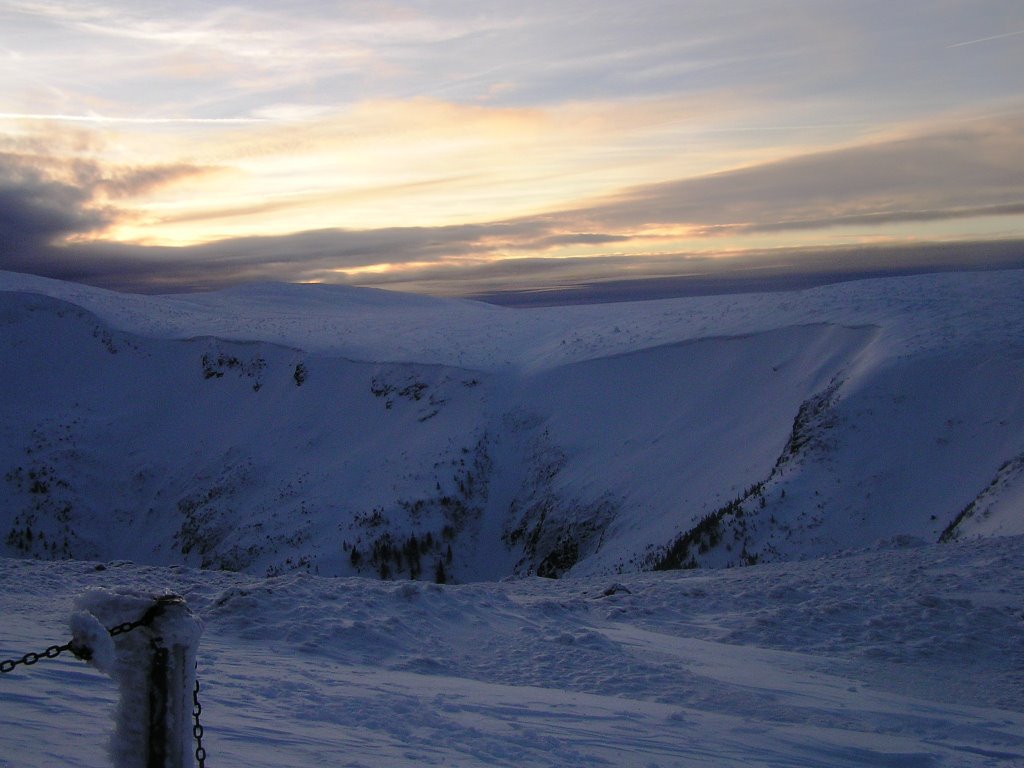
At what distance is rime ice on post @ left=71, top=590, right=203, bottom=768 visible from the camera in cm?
384

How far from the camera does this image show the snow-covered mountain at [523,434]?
1748 cm

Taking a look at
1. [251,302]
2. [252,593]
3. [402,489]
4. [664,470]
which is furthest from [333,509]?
[251,302]

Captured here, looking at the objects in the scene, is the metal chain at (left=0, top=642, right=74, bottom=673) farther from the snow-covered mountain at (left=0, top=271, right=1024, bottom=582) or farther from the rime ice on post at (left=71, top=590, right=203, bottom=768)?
the snow-covered mountain at (left=0, top=271, right=1024, bottom=582)

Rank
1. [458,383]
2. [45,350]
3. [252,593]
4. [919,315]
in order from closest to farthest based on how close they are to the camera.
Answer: [252,593], [919,315], [458,383], [45,350]

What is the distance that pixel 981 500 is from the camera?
1542 cm

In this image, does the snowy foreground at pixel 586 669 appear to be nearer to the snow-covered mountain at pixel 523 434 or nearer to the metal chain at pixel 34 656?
the metal chain at pixel 34 656

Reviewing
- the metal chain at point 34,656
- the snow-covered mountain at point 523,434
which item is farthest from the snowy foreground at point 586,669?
the snow-covered mountain at point 523,434

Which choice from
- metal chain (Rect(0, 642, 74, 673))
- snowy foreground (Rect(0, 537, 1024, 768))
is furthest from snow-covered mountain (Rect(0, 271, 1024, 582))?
metal chain (Rect(0, 642, 74, 673))

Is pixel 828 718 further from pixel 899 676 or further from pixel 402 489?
pixel 402 489

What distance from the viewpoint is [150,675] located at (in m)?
3.87

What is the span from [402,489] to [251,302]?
27394 millimetres

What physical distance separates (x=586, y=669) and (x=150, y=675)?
17.3 feet

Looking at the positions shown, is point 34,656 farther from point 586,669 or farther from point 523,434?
point 523,434

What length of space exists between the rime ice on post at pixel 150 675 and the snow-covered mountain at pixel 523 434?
529 inches
